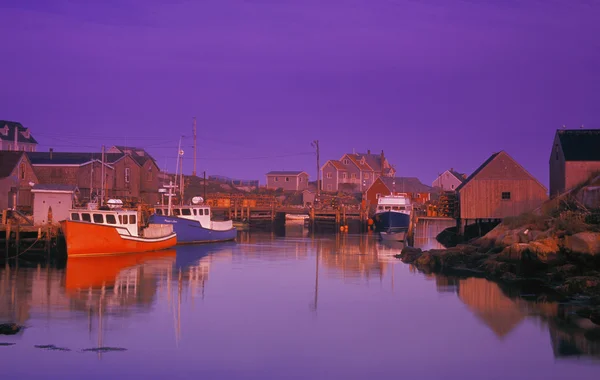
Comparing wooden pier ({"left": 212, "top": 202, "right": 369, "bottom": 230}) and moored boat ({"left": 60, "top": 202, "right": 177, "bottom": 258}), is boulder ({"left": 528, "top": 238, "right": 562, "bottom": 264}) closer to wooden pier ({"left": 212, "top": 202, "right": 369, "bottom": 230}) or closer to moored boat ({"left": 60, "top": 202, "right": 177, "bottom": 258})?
moored boat ({"left": 60, "top": 202, "right": 177, "bottom": 258})

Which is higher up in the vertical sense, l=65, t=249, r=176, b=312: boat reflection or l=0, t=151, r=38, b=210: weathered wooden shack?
l=0, t=151, r=38, b=210: weathered wooden shack

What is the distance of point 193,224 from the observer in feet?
175

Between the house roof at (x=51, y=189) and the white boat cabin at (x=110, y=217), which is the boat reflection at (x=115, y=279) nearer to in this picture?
the white boat cabin at (x=110, y=217)

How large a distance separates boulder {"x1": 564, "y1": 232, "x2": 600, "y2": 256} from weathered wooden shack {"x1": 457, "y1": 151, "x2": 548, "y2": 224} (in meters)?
20.7

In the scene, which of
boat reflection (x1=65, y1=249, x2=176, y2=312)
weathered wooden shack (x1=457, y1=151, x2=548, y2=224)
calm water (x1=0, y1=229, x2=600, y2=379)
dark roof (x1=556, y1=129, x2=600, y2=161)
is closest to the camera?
calm water (x1=0, y1=229, x2=600, y2=379)

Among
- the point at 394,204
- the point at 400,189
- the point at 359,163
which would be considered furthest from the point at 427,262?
the point at 359,163

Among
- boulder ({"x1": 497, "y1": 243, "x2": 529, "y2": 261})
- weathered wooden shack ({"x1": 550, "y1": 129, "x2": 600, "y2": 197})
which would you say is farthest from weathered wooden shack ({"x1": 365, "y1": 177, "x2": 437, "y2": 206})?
boulder ({"x1": 497, "y1": 243, "x2": 529, "y2": 261})

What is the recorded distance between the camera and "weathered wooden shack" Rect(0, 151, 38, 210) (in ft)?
172

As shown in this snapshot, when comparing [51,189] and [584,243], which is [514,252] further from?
[51,189]

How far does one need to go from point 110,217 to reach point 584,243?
25.4 meters

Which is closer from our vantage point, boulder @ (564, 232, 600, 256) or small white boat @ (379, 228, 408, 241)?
boulder @ (564, 232, 600, 256)

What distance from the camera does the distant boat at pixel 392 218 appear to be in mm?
65206

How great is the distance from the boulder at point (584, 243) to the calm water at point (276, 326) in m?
3.40

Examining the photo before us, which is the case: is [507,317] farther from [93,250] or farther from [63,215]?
[63,215]
